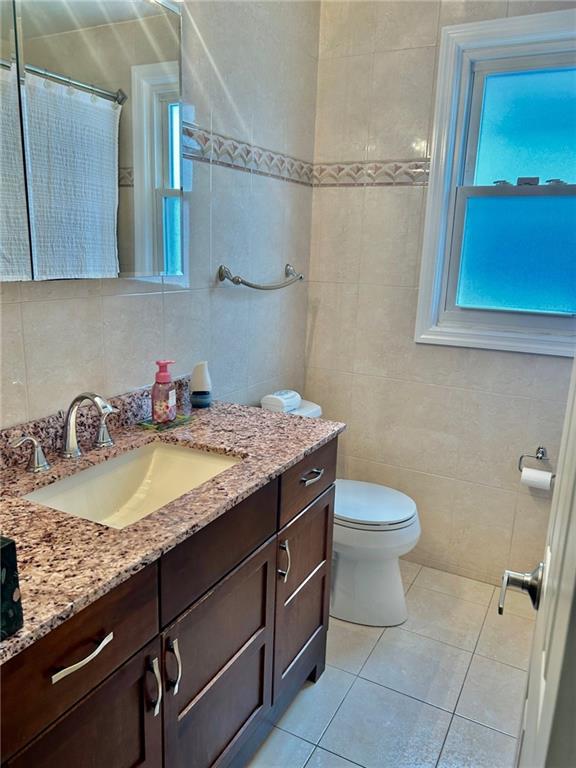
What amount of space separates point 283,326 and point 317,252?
39cm

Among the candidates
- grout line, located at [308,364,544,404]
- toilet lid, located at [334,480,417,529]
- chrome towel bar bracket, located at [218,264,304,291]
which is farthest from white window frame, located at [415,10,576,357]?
toilet lid, located at [334,480,417,529]

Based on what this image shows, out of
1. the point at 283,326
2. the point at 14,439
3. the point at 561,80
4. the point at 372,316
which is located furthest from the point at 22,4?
the point at 561,80

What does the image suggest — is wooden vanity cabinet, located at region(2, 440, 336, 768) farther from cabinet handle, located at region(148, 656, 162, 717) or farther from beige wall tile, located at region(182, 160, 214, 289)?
beige wall tile, located at region(182, 160, 214, 289)

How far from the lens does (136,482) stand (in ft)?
4.76

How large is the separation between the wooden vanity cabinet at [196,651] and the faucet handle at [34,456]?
419 mm

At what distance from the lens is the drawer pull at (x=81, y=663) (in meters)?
0.83

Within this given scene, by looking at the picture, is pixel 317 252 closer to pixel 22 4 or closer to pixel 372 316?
pixel 372 316

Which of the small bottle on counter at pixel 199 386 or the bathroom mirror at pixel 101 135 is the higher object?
the bathroom mirror at pixel 101 135

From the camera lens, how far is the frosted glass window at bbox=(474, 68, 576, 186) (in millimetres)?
2078

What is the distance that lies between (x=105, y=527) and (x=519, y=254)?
1899 mm

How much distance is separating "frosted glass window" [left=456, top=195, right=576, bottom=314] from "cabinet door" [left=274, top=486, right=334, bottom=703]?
3.76 feet

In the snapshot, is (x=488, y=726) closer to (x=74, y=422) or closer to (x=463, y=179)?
(x=74, y=422)

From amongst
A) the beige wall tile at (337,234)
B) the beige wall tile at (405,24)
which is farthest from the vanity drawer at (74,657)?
the beige wall tile at (405,24)

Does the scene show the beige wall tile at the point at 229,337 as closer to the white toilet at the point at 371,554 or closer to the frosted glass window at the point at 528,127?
the white toilet at the point at 371,554
